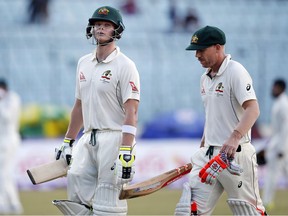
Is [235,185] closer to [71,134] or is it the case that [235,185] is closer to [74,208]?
[74,208]

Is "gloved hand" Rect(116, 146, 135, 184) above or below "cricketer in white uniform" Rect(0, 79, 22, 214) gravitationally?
above

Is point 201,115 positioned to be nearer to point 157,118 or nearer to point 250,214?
point 157,118

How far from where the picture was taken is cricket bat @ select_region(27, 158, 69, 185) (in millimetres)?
6945

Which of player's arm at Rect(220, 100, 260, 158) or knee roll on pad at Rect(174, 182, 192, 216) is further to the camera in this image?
knee roll on pad at Rect(174, 182, 192, 216)

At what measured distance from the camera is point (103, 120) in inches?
272

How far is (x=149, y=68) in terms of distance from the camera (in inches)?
739

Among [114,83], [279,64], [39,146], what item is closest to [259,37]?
[279,64]

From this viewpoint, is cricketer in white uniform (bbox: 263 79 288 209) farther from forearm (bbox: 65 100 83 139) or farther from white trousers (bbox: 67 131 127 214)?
white trousers (bbox: 67 131 127 214)

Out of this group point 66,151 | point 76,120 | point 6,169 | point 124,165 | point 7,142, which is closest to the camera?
point 124,165

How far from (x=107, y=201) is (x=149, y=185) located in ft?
1.24

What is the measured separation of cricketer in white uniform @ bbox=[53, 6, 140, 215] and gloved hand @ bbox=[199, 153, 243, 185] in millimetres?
646

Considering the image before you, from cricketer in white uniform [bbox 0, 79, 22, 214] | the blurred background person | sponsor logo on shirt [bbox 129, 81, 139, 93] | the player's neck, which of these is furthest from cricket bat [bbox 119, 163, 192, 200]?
the blurred background person

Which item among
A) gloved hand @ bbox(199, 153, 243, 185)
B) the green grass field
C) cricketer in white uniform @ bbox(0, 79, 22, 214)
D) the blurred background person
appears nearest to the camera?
gloved hand @ bbox(199, 153, 243, 185)

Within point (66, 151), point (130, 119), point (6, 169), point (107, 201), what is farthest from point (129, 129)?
point (6, 169)
